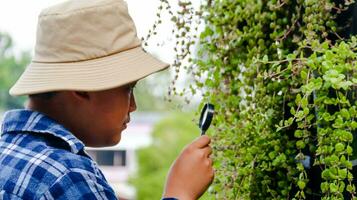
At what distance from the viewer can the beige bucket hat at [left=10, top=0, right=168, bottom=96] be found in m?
1.20

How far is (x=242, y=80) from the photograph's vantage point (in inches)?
64.1

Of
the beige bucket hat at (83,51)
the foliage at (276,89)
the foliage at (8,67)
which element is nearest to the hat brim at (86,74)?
the beige bucket hat at (83,51)

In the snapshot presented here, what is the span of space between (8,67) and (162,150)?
12057mm

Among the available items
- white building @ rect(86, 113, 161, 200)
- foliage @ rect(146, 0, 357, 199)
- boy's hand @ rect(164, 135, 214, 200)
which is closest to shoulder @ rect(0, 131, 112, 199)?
boy's hand @ rect(164, 135, 214, 200)

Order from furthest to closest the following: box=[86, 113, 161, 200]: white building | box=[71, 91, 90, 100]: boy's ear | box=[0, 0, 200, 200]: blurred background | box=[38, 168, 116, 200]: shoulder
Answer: box=[86, 113, 161, 200]: white building < box=[0, 0, 200, 200]: blurred background < box=[71, 91, 90, 100]: boy's ear < box=[38, 168, 116, 200]: shoulder

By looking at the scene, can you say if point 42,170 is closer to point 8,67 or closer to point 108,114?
point 108,114

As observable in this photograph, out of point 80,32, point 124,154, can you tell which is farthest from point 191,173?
point 124,154

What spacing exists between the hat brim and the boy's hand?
148 millimetres

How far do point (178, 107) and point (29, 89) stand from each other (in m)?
0.63

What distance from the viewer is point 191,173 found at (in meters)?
1.27

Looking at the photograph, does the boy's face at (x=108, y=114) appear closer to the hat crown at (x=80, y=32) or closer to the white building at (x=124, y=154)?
the hat crown at (x=80, y=32)

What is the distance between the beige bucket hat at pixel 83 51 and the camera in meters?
1.20

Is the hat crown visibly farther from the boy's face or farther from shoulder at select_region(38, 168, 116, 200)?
shoulder at select_region(38, 168, 116, 200)

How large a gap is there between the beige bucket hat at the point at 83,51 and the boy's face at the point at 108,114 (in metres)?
0.03
